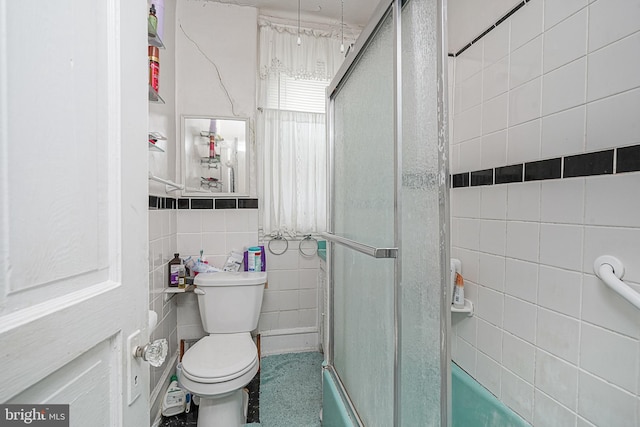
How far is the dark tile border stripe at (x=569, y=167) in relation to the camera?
756 millimetres

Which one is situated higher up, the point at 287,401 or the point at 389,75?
the point at 389,75

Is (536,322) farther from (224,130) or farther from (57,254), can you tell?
(224,130)

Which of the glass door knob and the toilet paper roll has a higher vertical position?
the toilet paper roll

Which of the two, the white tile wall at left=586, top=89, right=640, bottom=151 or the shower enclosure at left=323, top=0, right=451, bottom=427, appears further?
the white tile wall at left=586, top=89, right=640, bottom=151

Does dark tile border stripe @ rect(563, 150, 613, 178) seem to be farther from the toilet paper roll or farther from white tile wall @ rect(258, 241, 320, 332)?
white tile wall @ rect(258, 241, 320, 332)

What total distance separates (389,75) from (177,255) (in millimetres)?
1722

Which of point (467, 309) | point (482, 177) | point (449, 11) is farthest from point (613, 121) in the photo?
point (449, 11)

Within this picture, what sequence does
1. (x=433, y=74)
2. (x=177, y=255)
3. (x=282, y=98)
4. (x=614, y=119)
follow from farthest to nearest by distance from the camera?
(x=282, y=98)
(x=177, y=255)
(x=614, y=119)
(x=433, y=74)

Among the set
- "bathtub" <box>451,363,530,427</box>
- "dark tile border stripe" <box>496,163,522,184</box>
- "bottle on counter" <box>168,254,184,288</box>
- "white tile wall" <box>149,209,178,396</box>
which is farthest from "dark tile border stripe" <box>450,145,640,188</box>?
"bottle on counter" <box>168,254,184,288</box>

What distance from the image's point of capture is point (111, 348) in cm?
52

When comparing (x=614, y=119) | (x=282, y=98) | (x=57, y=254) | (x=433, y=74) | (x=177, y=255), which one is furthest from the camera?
(x=282, y=98)

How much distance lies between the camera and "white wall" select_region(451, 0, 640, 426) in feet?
2.53

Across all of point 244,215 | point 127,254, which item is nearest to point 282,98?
point 244,215

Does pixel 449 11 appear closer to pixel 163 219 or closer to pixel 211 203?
pixel 211 203
